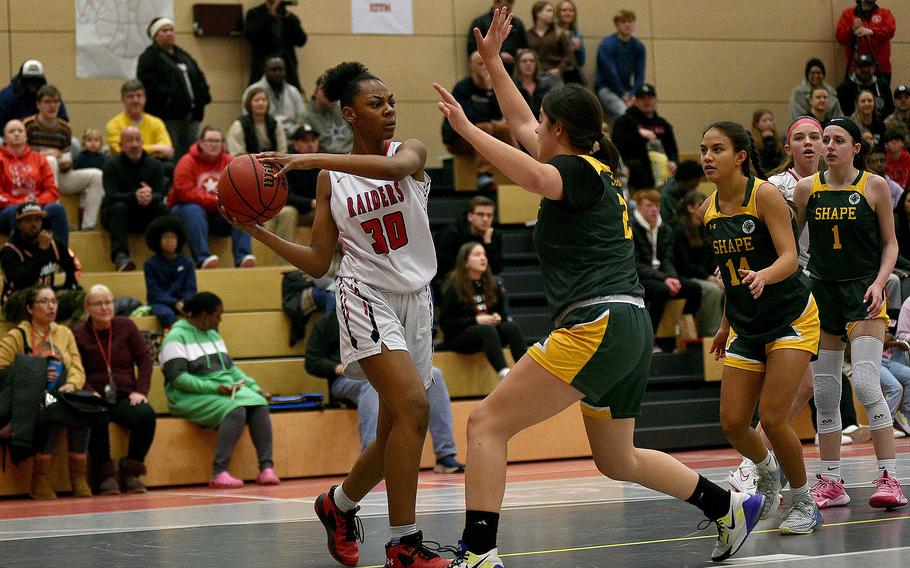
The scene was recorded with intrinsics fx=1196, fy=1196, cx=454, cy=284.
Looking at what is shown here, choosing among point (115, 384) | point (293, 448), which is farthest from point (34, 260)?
point (293, 448)

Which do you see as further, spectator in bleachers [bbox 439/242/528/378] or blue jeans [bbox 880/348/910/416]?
blue jeans [bbox 880/348/910/416]

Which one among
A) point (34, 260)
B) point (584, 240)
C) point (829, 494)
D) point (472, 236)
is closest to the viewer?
point (584, 240)

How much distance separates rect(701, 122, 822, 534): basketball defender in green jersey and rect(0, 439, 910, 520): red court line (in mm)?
3092

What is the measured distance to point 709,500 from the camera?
4574mm

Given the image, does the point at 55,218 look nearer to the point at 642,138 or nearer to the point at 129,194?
the point at 129,194

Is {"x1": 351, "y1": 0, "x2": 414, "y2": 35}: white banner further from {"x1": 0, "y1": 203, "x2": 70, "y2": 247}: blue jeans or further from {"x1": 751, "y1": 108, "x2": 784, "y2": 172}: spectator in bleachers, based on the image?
{"x1": 0, "y1": 203, "x2": 70, "y2": 247}: blue jeans

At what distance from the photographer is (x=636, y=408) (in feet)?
14.4

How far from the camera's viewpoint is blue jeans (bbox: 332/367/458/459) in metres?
9.28

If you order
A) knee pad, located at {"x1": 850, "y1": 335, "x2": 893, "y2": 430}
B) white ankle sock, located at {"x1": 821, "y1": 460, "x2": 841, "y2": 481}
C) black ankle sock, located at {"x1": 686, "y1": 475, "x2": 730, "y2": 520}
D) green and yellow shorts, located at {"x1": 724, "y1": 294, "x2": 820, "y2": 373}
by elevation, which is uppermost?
green and yellow shorts, located at {"x1": 724, "y1": 294, "x2": 820, "y2": 373}

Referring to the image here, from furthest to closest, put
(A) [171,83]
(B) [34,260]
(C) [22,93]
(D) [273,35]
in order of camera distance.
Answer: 1. (D) [273,35]
2. (A) [171,83]
3. (C) [22,93]
4. (B) [34,260]

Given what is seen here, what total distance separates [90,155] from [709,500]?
9.07 meters

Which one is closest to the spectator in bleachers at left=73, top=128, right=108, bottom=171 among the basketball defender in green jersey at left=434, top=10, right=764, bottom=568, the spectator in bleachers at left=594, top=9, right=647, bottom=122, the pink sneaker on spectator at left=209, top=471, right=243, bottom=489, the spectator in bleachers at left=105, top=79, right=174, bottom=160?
the spectator in bleachers at left=105, top=79, right=174, bottom=160

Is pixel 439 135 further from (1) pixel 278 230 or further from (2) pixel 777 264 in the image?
(2) pixel 777 264

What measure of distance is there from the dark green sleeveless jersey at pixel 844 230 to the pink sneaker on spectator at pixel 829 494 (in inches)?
41.4
